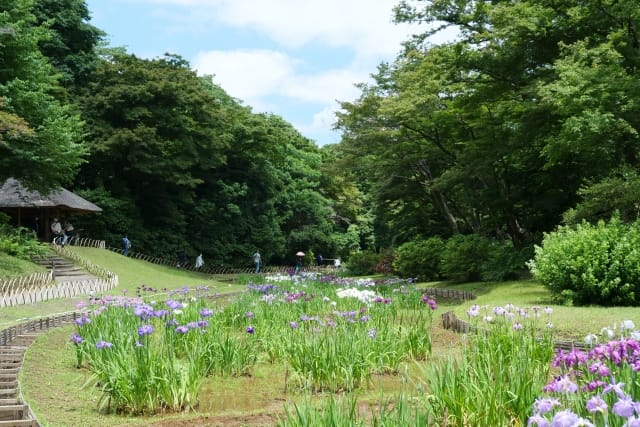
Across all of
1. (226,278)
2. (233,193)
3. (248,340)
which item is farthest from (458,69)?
(233,193)

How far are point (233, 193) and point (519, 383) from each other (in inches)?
1437

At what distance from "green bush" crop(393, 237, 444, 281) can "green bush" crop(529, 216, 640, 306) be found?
12.1 meters

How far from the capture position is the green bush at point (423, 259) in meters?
25.5

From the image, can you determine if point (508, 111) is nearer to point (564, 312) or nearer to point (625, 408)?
point (564, 312)

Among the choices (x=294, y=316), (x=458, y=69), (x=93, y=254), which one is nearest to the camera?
(x=294, y=316)

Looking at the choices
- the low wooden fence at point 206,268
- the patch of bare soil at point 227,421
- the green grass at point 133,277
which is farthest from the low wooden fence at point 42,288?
the low wooden fence at point 206,268

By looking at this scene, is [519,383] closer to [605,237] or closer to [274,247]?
[605,237]

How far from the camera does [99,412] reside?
6.21m

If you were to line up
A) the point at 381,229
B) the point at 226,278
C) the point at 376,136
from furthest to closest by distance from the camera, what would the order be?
1. the point at 381,229
2. the point at 226,278
3. the point at 376,136

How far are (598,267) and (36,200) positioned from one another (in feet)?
86.0

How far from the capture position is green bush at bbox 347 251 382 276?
34938 mm

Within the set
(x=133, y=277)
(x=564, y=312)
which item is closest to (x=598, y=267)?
(x=564, y=312)

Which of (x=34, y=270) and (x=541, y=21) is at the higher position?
(x=541, y=21)

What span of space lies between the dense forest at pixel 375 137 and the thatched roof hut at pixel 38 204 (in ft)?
4.34
